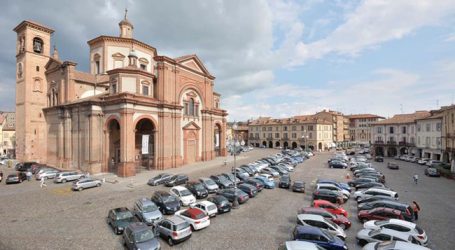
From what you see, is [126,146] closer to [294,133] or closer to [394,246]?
[394,246]

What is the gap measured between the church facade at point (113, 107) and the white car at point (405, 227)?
89.7ft

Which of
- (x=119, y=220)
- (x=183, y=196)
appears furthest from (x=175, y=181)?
(x=119, y=220)

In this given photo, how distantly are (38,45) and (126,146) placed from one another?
107 ft

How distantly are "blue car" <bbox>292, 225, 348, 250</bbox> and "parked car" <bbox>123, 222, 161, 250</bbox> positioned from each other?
7.70 metres

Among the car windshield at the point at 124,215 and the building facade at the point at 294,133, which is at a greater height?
the building facade at the point at 294,133

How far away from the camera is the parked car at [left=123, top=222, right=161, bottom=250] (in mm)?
11922

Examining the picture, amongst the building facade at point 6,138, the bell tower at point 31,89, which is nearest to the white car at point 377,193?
the bell tower at point 31,89

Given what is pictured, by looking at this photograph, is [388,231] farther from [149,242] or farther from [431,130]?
[431,130]

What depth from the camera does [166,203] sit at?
18.6 meters

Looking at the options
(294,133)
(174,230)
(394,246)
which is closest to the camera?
(394,246)

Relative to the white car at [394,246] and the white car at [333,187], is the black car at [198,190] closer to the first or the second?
the white car at [333,187]

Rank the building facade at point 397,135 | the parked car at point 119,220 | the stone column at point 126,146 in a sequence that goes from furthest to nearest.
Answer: the building facade at point 397,135, the stone column at point 126,146, the parked car at point 119,220

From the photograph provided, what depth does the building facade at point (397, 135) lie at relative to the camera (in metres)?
56.2

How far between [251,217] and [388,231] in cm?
851
